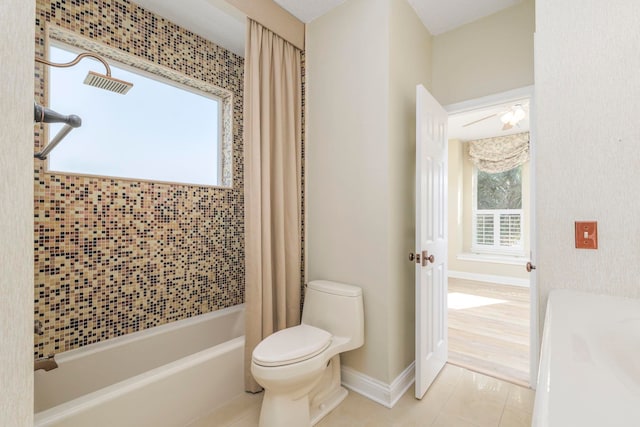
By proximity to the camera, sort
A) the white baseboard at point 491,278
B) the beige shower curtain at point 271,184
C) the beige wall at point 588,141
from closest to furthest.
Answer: the beige wall at point 588,141 < the beige shower curtain at point 271,184 < the white baseboard at point 491,278

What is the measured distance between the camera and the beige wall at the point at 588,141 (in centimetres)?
107

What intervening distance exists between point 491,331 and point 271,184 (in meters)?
2.59

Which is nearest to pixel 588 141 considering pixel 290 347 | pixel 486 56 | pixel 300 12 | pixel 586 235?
pixel 586 235

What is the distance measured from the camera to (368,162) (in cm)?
189

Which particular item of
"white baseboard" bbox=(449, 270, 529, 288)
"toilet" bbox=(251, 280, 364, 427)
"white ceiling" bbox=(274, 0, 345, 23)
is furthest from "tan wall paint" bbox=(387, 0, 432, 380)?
"white baseboard" bbox=(449, 270, 529, 288)

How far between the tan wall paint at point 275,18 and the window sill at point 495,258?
456cm

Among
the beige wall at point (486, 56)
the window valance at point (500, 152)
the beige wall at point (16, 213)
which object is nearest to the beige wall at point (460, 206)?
the window valance at point (500, 152)

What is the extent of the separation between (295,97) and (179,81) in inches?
38.2

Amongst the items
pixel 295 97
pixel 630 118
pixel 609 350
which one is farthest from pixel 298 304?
pixel 630 118

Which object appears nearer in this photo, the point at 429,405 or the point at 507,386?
the point at 429,405

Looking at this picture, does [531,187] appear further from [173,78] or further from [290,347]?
[173,78]

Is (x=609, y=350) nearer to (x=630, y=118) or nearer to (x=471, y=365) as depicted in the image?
(x=630, y=118)

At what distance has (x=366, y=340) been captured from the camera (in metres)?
1.90

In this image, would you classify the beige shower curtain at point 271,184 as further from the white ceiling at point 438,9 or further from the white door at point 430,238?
the white door at point 430,238
